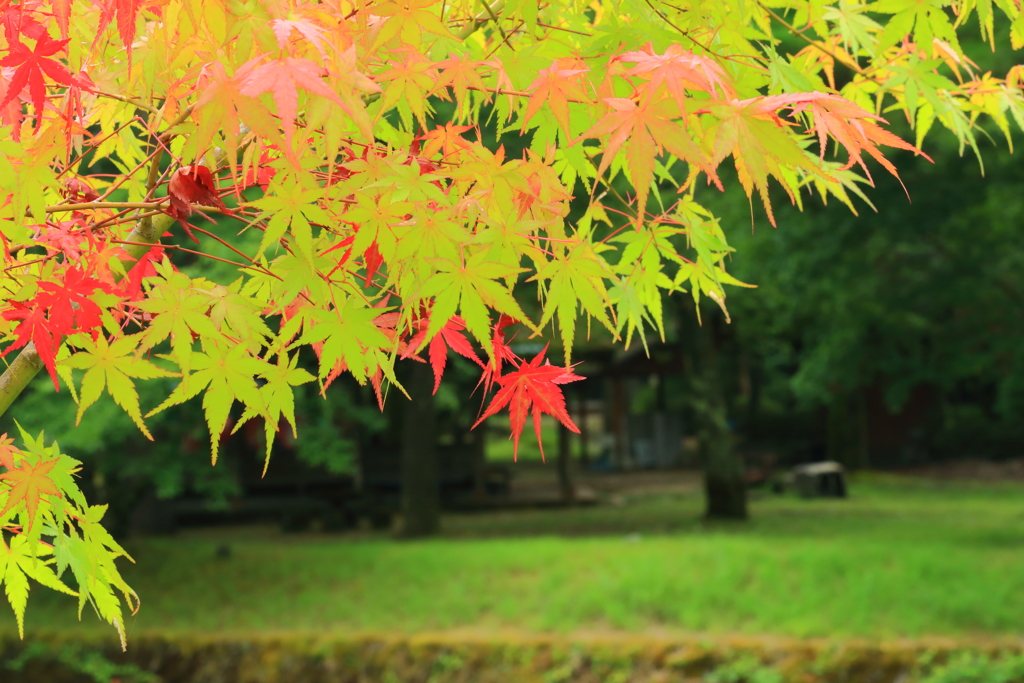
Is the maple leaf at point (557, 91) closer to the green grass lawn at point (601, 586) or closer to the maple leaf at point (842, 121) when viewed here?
the maple leaf at point (842, 121)

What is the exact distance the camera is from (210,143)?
4.82 ft

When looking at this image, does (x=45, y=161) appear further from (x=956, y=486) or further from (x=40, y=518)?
(x=956, y=486)

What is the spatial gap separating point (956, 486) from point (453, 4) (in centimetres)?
2371

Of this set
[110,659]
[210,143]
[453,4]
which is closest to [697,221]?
[453,4]

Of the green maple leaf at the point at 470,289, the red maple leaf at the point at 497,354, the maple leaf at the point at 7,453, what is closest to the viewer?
the green maple leaf at the point at 470,289

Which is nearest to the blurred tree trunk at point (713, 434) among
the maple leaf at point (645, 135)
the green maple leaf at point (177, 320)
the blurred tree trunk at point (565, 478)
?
the blurred tree trunk at point (565, 478)

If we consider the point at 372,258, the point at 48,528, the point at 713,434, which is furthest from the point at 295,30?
the point at 713,434

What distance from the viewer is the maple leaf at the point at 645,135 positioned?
1529 millimetres

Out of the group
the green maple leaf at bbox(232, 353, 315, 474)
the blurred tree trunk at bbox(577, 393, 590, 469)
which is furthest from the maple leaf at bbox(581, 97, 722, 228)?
the blurred tree trunk at bbox(577, 393, 590, 469)

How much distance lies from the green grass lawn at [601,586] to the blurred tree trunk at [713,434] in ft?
7.53

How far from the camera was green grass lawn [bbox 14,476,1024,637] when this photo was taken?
32.2 feet

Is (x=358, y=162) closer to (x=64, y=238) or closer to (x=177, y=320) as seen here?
(x=177, y=320)

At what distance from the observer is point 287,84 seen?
4.59 ft

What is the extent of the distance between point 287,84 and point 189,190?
0.64m
